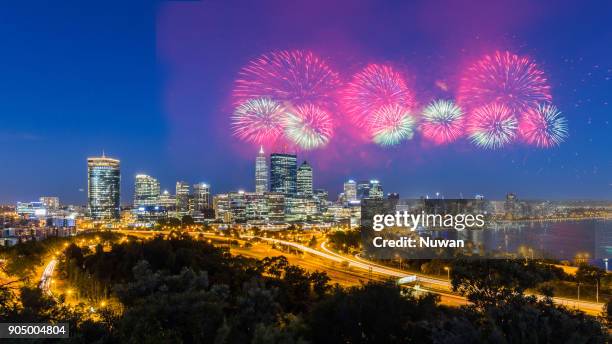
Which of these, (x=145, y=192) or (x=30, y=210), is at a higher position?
(x=145, y=192)

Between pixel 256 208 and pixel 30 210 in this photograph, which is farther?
pixel 30 210

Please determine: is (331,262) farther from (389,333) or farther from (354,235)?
(389,333)

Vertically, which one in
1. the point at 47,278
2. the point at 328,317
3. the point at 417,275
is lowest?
the point at 47,278

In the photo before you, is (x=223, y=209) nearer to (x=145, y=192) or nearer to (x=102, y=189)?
(x=102, y=189)

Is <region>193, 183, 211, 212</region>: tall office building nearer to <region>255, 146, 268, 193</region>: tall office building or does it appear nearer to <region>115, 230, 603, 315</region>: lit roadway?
<region>255, 146, 268, 193</region>: tall office building

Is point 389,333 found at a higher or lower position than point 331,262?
higher

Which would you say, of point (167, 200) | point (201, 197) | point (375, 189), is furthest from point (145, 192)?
point (375, 189)

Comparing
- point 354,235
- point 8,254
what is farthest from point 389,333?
point 354,235

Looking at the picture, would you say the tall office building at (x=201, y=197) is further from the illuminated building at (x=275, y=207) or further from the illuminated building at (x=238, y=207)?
the illuminated building at (x=275, y=207)
